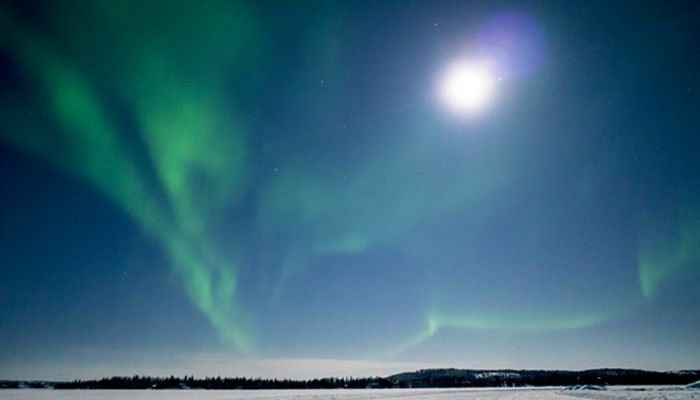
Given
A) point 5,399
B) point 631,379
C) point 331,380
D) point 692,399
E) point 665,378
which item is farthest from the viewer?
point 331,380

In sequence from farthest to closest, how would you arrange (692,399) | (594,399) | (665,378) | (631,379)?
(631,379)
(665,378)
(594,399)
(692,399)

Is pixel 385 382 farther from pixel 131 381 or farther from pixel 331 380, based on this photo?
pixel 131 381

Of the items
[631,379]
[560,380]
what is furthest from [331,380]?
[631,379]

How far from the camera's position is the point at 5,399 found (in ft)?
172

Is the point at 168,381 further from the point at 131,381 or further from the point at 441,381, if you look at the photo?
the point at 441,381

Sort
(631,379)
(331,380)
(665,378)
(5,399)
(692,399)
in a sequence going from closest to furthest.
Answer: (692,399)
(5,399)
(665,378)
(631,379)
(331,380)

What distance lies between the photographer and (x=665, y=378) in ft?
543

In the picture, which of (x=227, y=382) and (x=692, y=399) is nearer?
(x=692, y=399)

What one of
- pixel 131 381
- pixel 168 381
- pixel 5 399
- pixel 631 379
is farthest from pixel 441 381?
pixel 5 399

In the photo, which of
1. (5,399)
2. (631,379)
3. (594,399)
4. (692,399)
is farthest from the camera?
(631,379)

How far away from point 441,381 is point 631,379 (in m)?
83.9

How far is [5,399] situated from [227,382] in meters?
130

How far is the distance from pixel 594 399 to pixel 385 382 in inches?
5686

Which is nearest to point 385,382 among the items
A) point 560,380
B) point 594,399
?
point 560,380
